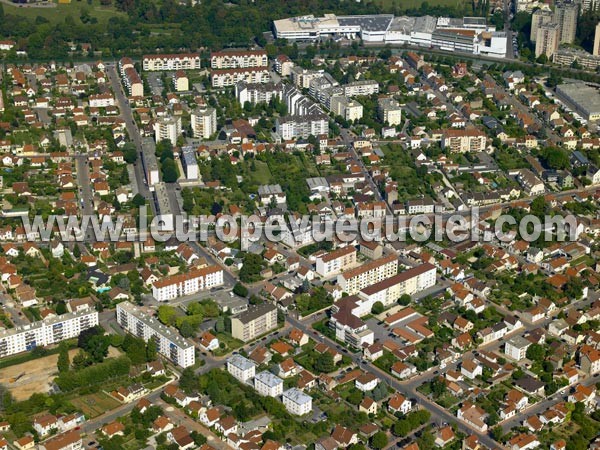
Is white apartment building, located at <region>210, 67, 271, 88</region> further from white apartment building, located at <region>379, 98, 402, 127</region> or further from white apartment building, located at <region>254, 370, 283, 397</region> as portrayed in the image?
white apartment building, located at <region>254, 370, 283, 397</region>

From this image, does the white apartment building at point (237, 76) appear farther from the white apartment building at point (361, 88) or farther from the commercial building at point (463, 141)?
the commercial building at point (463, 141)

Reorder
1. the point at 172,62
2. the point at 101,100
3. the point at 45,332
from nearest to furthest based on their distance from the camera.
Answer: the point at 45,332 → the point at 101,100 → the point at 172,62

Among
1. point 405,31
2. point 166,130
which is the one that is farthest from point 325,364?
point 405,31

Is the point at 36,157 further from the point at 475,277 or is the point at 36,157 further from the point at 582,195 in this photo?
the point at 582,195

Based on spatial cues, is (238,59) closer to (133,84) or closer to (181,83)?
(181,83)

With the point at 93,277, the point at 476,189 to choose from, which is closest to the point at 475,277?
the point at 476,189

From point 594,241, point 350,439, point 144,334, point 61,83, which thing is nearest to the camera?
point 350,439

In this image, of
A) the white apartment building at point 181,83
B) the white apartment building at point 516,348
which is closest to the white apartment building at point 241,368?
the white apartment building at point 516,348
